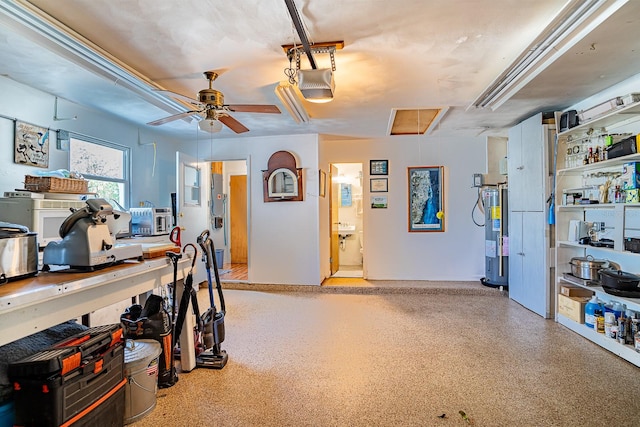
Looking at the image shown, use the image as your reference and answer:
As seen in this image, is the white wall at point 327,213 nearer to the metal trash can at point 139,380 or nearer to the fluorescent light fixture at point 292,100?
the fluorescent light fixture at point 292,100

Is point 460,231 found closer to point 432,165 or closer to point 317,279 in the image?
point 432,165

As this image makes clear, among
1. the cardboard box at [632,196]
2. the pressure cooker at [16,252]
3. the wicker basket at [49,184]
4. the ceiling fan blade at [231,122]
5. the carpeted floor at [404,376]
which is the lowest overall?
the carpeted floor at [404,376]

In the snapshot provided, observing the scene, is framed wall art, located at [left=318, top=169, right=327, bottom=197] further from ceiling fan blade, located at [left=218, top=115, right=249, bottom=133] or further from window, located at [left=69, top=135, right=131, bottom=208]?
window, located at [left=69, top=135, right=131, bottom=208]

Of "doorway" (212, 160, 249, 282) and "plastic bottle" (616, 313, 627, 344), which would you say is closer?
"plastic bottle" (616, 313, 627, 344)

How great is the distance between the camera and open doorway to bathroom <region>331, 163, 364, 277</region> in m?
7.12

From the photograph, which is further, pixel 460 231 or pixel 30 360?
pixel 460 231

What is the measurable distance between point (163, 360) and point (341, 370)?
1322 millimetres

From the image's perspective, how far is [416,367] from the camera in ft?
8.66

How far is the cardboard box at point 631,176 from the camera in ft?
Result: 8.90

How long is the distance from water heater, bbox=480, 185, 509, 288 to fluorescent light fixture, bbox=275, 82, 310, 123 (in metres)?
3.07

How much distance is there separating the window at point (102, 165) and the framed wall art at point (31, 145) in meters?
0.32

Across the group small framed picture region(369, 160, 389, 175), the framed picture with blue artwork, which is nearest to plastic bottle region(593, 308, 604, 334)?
the framed picture with blue artwork

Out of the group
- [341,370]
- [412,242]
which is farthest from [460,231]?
[341,370]

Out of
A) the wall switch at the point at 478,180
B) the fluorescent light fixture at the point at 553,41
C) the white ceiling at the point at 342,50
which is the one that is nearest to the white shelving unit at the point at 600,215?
the white ceiling at the point at 342,50
